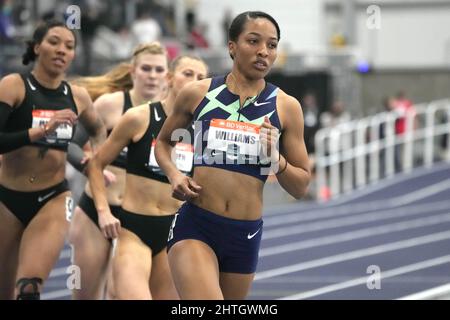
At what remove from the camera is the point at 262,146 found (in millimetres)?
5547

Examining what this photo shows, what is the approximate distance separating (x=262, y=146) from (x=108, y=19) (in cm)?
1687

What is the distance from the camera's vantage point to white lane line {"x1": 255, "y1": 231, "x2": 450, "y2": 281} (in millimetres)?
12060

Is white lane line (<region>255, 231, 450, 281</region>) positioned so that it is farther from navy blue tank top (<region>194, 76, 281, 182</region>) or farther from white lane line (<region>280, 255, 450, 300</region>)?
navy blue tank top (<region>194, 76, 281, 182</region>)

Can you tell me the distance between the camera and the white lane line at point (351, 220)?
50.3 ft

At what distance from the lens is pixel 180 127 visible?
6.05m

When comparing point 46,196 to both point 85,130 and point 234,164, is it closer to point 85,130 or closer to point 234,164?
point 85,130

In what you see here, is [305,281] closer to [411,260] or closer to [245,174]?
[411,260]

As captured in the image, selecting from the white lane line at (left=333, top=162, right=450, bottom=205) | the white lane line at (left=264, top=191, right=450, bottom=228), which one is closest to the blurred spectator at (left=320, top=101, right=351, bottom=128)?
the white lane line at (left=333, top=162, right=450, bottom=205)

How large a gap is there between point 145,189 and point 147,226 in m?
0.24

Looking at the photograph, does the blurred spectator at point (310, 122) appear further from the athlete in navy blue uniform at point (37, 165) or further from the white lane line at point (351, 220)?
the athlete in navy blue uniform at point (37, 165)

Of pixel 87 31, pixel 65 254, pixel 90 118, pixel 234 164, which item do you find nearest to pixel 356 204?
pixel 87 31

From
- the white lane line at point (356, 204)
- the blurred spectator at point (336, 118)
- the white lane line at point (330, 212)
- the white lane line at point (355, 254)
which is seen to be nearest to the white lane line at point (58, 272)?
the white lane line at point (355, 254)

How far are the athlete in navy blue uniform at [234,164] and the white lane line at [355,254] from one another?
572 cm
